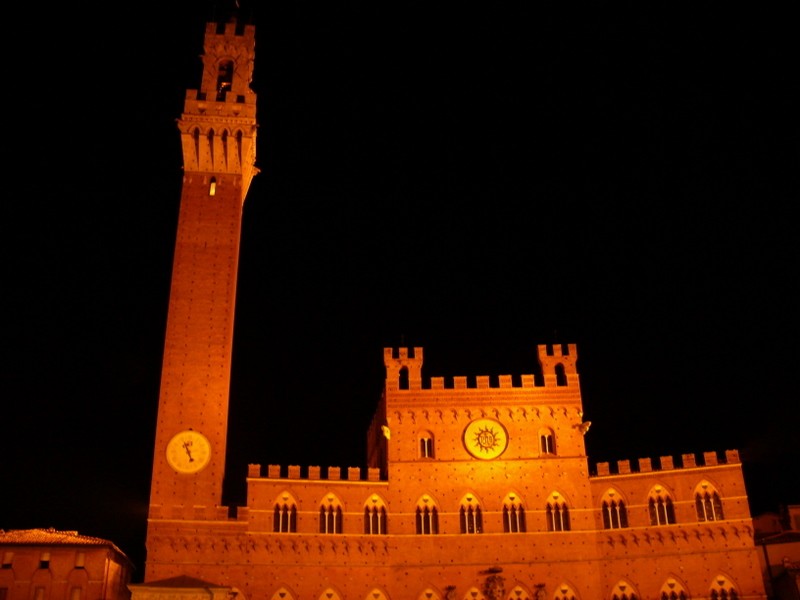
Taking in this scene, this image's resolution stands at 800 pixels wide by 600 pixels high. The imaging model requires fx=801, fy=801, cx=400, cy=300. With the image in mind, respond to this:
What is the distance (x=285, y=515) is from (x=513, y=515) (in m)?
10.0

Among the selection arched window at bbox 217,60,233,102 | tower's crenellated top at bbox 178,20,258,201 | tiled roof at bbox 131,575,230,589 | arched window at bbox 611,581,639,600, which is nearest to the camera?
tiled roof at bbox 131,575,230,589

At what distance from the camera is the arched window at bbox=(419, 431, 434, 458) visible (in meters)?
36.6

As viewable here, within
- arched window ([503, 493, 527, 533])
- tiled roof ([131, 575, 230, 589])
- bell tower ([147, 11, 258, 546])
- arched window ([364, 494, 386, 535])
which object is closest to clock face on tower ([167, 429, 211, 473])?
bell tower ([147, 11, 258, 546])

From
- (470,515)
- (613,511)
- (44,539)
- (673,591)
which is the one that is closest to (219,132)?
(44,539)

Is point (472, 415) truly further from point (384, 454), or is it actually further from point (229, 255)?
point (229, 255)

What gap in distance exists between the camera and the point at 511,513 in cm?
3553

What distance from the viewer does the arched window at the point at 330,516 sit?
3462cm

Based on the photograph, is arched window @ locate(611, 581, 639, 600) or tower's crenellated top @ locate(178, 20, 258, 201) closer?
arched window @ locate(611, 581, 639, 600)

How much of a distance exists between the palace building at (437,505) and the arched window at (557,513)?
69 mm

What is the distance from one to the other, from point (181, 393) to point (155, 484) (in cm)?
410

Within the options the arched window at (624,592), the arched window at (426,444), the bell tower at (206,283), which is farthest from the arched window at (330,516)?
the arched window at (624,592)

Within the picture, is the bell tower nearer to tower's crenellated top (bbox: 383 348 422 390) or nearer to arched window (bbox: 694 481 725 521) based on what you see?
tower's crenellated top (bbox: 383 348 422 390)

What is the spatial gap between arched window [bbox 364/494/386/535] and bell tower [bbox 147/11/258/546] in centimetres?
624

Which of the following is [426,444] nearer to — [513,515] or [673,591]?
[513,515]
